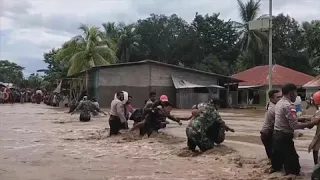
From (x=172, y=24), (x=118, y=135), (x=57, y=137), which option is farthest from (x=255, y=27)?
(x=172, y=24)

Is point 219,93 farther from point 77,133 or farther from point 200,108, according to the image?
point 200,108

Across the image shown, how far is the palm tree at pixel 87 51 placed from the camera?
47.5m

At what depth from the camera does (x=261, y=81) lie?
159ft

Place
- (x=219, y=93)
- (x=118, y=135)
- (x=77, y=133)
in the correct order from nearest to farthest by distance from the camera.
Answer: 1. (x=118, y=135)
2. (x=77, y=133)
3. (x=219, y=93)

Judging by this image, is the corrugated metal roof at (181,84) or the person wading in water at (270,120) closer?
the person wading in water at (270,120)

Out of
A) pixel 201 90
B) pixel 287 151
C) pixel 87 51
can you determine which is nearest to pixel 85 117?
pixel 287 151

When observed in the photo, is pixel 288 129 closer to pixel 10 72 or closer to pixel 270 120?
pixel 270 120

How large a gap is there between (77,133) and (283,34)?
5029 centimetres

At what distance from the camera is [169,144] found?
12.5 m

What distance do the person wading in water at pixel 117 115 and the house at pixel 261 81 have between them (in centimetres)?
3370

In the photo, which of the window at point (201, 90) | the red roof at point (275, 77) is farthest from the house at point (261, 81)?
the window at point (201, 90)

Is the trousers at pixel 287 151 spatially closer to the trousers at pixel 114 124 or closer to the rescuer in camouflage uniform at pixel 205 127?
the rescuer in camouflage uniform at pixel 205 127

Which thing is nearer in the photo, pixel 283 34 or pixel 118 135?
pixel 118 135

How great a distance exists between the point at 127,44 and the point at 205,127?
2079 inches
